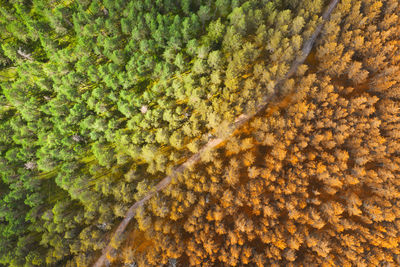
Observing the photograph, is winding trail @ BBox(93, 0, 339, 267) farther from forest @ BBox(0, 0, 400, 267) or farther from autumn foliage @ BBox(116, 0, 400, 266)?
autumn foliage @ BBox(116, 0, 400, 266)

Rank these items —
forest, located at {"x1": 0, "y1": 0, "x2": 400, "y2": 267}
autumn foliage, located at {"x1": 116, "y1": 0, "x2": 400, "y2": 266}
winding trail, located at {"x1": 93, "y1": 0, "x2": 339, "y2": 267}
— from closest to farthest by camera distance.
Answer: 1. autumn foliage, located at {"x1": 116, "y1": 0, "x2": 400, "y2": 266}
2. forest, located at {"x1": 0, "y1": 0, "x2": 400, "y2": 267}
3. winding trail, located at {"x1": 93, "y1": 0, "x2": 339, "y2": 267}

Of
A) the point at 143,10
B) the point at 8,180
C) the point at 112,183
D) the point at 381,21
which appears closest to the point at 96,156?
the point at 112,183

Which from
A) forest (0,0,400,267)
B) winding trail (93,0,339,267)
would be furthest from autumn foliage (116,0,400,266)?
winding trail (93,0,339,267)

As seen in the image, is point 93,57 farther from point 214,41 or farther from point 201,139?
point 201,139

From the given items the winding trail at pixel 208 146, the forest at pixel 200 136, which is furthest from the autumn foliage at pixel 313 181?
the winding trail at pixel 208 146

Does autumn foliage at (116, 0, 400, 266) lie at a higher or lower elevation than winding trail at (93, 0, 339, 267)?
lower

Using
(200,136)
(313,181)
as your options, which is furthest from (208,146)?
(313,181)

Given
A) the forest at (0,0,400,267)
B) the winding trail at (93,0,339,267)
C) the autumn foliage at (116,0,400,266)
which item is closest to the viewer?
the autumn foliage at (116,0,400,266)
